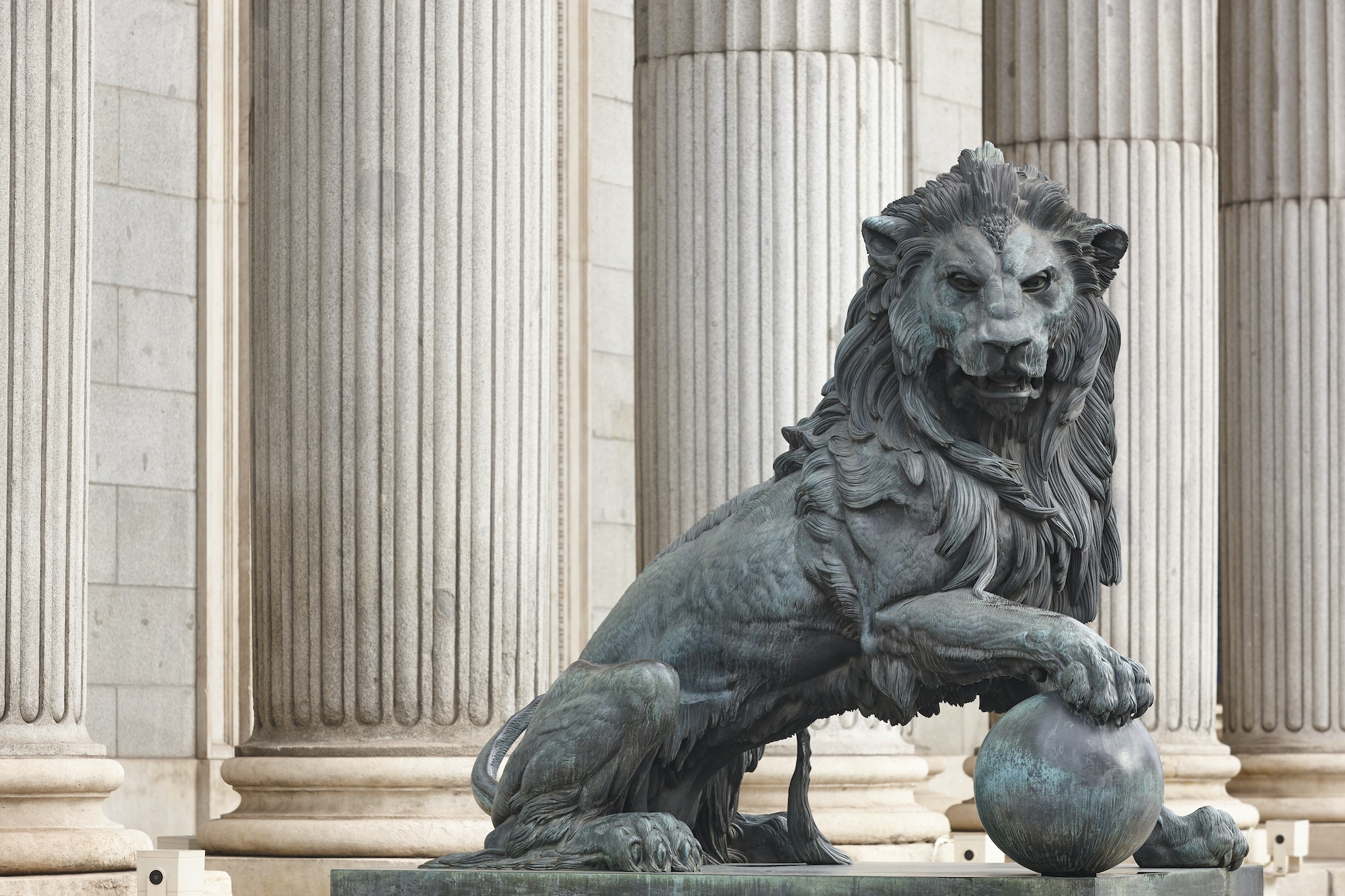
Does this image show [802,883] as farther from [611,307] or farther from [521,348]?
[611,307]

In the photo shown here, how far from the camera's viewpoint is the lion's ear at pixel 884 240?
8.67m

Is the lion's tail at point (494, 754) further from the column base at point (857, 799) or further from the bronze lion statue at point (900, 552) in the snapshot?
the column base at point (857, 799)

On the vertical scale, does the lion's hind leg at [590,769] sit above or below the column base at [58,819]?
above

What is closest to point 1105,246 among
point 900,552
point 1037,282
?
point 1037,282

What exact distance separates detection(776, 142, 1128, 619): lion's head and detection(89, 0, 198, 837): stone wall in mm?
11683

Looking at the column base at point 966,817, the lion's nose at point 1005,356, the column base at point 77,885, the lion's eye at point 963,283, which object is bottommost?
the column base at point 966,817

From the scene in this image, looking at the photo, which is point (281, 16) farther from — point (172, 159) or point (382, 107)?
point (172, 159)

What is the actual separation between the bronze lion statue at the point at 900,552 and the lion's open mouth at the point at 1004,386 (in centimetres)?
1

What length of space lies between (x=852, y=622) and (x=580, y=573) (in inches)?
572

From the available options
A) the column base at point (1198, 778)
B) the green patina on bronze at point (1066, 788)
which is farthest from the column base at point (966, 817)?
the green patina on bronze at point (1066, 788)

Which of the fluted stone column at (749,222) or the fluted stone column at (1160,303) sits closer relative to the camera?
the fluted stone column at (749,222)

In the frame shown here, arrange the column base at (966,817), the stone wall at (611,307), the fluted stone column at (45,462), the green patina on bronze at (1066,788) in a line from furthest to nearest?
the stone wall at (611,307), the column base at (966,817), the fluted stone column at (45,462), the green patina on bronze at (1066,788)

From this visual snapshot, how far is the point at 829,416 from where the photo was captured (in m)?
8.89

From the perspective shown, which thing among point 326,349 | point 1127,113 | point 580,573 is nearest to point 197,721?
point 580,573
